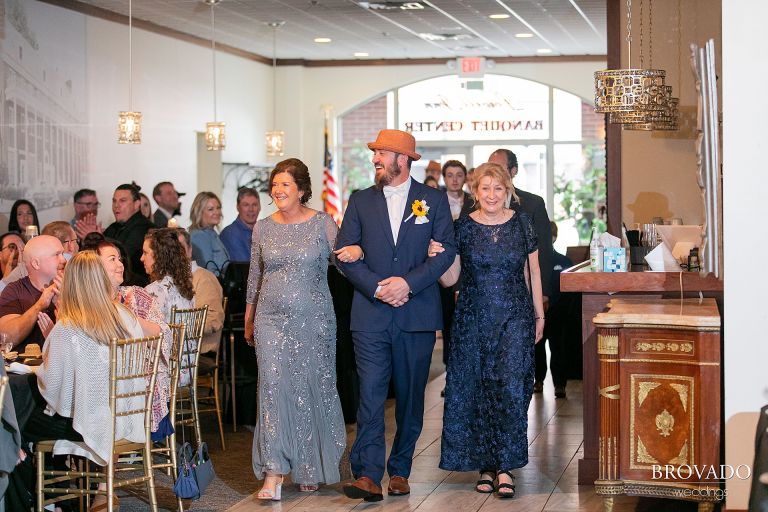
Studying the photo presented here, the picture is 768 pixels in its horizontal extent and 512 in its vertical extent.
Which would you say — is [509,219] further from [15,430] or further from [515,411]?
[15,430]

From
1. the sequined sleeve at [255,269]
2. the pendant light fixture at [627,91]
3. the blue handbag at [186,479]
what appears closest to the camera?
the blue handbag at [186,479]

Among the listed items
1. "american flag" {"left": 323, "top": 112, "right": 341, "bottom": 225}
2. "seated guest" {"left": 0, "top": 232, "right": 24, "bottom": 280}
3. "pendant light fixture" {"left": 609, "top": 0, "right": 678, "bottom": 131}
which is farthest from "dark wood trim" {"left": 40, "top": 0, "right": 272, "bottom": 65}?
"pendant light fixture" {"left": 609, "top": 0, "right": 678, "bottom": 131}

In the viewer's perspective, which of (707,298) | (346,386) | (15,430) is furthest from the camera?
(346,386)

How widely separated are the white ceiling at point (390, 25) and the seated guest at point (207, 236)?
292cm

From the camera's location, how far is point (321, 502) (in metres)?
6.05

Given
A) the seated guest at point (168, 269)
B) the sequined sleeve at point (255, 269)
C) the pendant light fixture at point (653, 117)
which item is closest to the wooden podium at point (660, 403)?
the sequined sleeve at point (255, 269)

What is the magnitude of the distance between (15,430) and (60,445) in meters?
0.54

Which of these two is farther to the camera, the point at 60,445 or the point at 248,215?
the point at 248,215

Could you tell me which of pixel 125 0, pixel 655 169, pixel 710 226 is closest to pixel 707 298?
pixel 710 226

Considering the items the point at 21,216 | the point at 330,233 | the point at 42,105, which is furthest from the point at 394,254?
the point at 42,105

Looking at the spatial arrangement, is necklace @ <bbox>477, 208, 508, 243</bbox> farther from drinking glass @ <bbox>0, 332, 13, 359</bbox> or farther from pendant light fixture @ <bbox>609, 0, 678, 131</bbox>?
drinking glass @ <bbox>0, 332, 13, 359</bbox>

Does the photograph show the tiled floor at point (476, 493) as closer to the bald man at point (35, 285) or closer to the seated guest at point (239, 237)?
the bald man at point (35, 285)

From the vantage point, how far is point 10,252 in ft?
28.7

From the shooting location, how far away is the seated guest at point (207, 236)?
10133 millimetres
